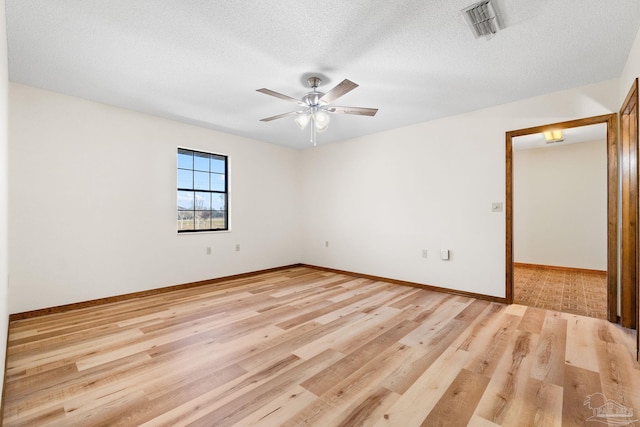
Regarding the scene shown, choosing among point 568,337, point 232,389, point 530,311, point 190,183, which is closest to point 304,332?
point 232,389

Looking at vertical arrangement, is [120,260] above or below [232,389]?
above

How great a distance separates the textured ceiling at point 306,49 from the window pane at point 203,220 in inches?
71.2

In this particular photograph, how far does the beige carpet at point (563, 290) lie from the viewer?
3.52 metres

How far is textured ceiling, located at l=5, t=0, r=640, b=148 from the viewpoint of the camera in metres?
2.03

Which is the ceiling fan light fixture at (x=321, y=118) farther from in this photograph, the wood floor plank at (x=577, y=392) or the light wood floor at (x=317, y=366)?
the wood floor plank at (x=577, y=392)

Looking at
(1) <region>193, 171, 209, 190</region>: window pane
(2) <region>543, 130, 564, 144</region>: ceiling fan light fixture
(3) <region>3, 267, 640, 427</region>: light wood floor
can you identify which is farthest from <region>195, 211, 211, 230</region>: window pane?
(2) <region>543, 130, 564, 144</region>: ceiling fan light fixture

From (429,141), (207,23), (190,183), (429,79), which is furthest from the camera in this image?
(190,183)

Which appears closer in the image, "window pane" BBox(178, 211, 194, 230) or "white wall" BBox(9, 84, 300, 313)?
"white wall" BBox(9, 84, 300, 313)

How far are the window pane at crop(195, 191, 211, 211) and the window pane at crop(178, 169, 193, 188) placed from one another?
202mm

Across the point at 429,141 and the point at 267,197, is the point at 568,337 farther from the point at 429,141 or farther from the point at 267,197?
the point at 267,197

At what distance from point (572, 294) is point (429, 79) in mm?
3619

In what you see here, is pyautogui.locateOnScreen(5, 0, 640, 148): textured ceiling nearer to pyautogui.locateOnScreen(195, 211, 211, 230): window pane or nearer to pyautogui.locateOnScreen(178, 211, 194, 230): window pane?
pyautogui.locateOnScreen(178, 211, 194, 230): window pane

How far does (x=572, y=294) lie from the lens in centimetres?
408

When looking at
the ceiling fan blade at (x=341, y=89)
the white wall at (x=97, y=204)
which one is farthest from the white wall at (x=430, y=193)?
the white wall at (x=97, y=204)
